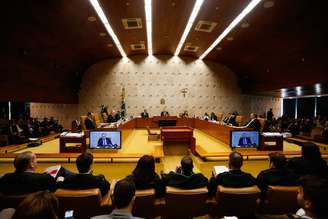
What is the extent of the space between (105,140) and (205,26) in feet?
21.9

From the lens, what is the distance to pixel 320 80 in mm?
9102

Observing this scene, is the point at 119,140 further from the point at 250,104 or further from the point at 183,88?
the point at 250,104

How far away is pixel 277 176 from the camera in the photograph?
2.84 m

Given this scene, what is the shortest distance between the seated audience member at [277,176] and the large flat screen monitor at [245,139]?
10.3ft

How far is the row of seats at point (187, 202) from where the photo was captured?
243 cm

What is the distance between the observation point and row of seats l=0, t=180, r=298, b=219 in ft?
7.98

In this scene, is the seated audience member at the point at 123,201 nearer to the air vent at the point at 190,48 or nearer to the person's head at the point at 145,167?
the person's head at the point at 145,167

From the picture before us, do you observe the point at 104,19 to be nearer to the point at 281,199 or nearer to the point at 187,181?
the point at 187,181

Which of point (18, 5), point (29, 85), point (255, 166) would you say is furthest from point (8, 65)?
point (255, 166)

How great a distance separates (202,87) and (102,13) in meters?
9.93

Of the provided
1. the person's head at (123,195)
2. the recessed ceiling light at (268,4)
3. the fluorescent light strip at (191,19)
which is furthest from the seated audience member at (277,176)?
the fluorescent light strip at (191,19)

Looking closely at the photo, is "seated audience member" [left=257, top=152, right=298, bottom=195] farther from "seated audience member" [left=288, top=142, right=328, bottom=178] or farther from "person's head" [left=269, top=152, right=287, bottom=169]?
"seated audience member" [left=288, top=142, right=328, bottom=178]

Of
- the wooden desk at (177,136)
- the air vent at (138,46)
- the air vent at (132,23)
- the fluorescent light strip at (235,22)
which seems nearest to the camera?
the wooden desk at (177,136)

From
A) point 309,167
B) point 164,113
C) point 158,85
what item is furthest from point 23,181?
point 158,85
